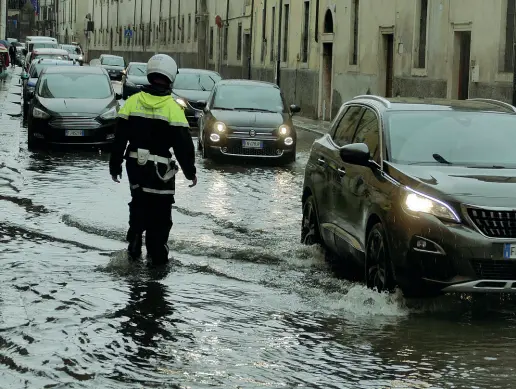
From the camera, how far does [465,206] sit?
8.22 meters

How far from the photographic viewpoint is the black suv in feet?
26.8

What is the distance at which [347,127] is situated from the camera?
1072cm

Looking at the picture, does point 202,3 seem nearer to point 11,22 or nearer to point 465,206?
point 465,206

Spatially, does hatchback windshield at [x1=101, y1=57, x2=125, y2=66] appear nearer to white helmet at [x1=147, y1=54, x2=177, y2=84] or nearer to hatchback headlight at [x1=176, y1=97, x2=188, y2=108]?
hatchback headlight at [x1=176, y1=97, x2=188, y2=108]

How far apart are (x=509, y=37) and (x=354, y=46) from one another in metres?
12.4

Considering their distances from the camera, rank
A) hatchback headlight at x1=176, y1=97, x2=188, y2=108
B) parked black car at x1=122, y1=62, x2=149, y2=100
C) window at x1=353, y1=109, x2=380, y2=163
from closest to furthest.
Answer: window at x1=353, y1=109, x2=380, y2=163 → hatchback headlight at x1=176, y1=97, x2=188, y2=108 → parked black car at x1=122, y1=62, x2=149, y2=100

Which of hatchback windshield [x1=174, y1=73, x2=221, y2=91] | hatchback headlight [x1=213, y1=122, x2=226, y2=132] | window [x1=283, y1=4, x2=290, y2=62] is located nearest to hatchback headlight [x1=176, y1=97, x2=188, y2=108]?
hatchback windshield [x1=174, y1=73, x2=221, y2=91]

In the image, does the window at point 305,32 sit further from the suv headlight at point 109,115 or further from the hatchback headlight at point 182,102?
the suv headlight at point 109,115

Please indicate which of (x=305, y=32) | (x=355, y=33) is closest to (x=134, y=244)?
(x=355, y=33)

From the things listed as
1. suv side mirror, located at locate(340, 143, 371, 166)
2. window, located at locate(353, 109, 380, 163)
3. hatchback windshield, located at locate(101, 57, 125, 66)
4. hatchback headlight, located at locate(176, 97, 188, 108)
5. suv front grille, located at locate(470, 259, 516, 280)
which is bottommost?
suv front grille, located at locate(470, 259, 516, 280)

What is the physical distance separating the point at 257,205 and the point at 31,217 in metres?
3.17

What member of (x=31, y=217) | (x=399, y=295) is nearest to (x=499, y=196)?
(x=399, y=295)

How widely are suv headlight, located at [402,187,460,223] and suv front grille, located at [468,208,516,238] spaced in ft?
0.52

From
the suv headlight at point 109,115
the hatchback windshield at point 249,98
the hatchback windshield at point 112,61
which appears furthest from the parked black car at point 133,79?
the hatchback windshield at point 112,61
